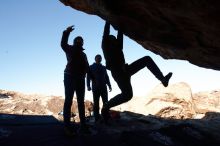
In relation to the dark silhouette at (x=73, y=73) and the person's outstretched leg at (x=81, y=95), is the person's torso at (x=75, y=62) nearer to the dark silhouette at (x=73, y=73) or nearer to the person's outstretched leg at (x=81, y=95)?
the dark silhouette at (x=73, y=73)

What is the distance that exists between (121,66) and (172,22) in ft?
5.35

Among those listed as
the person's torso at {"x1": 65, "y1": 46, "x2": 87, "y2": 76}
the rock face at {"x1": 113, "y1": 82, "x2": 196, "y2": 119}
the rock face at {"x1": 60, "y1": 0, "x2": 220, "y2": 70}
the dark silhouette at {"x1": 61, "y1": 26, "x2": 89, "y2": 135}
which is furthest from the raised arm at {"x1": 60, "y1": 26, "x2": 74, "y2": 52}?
the rock face at {"x1": 113, "y1": 82, "x2": 196, "y2": 119}

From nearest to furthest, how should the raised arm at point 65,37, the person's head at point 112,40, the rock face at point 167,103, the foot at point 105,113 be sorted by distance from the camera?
A: the raised arm at point 65,37, the person's head at point 112,40, the foot at point 105,113, the rock face at point 167,103

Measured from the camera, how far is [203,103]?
19.7 meters

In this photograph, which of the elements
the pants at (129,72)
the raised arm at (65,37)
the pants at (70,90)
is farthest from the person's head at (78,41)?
the pants at (129,72)

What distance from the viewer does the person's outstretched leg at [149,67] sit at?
7.57m

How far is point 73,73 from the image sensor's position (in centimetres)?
754

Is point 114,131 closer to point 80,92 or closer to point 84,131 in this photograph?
point 84,131

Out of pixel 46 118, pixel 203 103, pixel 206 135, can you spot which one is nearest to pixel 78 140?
pixel 46 118

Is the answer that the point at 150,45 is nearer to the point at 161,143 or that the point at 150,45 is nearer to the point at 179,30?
the point at 179,30

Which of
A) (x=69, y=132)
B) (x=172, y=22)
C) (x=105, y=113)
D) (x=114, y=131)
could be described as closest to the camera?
(x=69, y=132)

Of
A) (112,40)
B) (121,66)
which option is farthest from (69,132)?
(112,40)

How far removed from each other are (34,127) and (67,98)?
1.59 m

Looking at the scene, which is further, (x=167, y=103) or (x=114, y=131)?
(x=167, y=103)
